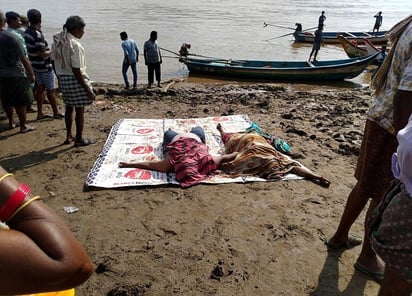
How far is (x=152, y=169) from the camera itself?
13.8 feet

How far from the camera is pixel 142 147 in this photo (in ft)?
16.0

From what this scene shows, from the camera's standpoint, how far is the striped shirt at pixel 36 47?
5.41m

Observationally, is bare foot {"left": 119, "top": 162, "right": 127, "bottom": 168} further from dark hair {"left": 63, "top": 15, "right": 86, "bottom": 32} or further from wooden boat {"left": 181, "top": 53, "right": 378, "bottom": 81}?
wooden boat {"left": 181, "top": 53, "right": 378, "bottom": 81}

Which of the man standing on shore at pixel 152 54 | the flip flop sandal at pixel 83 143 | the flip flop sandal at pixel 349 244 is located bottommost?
the flip flop sandal at pixel 83 143

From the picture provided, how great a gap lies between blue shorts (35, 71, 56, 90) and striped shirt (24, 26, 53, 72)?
0.22ft

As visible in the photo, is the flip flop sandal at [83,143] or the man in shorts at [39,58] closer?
the flip flop sandal at [83,143]

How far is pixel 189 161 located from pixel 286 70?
8.20 meters

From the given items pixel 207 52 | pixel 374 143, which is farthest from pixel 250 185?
pixel 207 52

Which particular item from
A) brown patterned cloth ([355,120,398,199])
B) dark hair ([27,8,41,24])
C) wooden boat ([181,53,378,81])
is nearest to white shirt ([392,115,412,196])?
brown patterned cloth ([355,120,398,199])

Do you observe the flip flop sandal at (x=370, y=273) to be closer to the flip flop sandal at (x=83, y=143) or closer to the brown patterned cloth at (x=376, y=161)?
the brown patterned cloth at (x=376, y=161)

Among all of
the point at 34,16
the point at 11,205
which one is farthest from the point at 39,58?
the point at 11,205

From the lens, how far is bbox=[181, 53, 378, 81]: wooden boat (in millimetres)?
11367

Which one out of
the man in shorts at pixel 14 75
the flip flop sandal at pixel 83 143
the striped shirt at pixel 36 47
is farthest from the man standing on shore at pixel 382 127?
the striped shirt at pixel 36 47

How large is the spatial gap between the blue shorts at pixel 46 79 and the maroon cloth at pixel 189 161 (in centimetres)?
280
